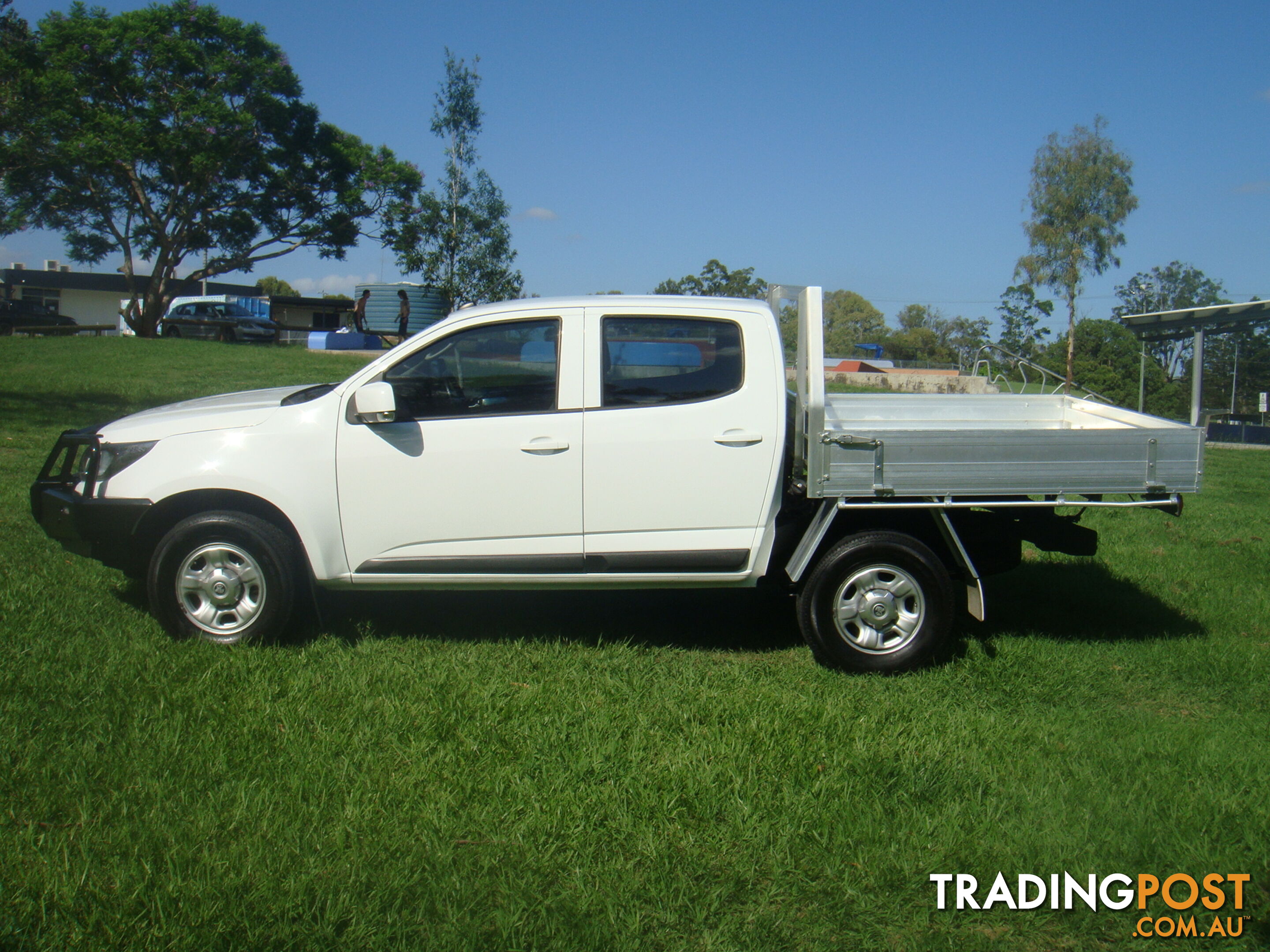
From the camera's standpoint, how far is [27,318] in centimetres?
4044

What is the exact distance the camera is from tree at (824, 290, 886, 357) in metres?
108

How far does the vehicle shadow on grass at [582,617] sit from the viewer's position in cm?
584

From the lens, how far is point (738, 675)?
5203mm

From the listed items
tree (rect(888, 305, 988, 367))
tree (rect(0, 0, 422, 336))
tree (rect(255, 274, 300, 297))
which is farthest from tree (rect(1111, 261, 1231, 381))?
tree (rect(255, 274, 300, 297))

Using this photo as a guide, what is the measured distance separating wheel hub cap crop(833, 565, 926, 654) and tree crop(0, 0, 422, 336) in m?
31.2

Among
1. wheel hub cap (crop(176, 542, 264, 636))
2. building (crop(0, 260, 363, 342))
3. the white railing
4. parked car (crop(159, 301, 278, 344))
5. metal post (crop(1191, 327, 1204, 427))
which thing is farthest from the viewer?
building (crop(0, 260, 363, 342))

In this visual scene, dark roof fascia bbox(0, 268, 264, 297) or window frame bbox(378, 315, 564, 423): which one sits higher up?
dark roof fascia bbox(0, 268, 264, 297)

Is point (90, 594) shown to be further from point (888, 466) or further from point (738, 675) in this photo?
point (888, 466)

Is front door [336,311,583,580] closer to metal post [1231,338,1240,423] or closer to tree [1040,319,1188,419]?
metal post [1231,338,1240,423]

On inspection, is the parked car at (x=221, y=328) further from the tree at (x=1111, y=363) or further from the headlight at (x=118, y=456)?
the headlight at (x=118, y=456)

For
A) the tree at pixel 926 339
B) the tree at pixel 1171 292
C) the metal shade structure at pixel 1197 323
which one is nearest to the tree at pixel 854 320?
the tree at pixel 926 339

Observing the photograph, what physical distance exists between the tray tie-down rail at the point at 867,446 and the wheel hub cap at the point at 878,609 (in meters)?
0.46

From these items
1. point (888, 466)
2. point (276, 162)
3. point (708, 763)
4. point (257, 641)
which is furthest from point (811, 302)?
point (276, 162)

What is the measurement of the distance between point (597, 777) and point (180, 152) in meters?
36.5
